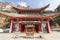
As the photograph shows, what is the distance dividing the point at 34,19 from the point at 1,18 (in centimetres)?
1597

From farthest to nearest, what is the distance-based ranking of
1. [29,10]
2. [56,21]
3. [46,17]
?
[56,21] → [29,10] → [46,17]

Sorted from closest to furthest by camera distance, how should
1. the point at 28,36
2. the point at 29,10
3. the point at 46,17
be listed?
the point at 28,36 < the point at 46,17 < the point at 29,10

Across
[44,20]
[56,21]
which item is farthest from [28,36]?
[56,21]

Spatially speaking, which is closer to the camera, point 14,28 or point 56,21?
point 14,28

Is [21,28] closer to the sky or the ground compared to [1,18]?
closer to the ground

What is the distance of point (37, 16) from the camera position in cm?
2325

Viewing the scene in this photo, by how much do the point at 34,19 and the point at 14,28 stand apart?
14.2 feet

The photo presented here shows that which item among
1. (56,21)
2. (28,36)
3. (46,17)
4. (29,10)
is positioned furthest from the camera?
(56,21)

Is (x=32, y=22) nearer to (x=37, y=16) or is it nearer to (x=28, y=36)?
(x=37, y=16)

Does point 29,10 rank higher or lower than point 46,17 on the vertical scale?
higher

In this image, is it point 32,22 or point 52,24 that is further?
point 52,24

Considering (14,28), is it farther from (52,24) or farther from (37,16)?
(52,24)

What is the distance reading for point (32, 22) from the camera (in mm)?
23250

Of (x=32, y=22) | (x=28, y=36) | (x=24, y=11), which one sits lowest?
(x=28, y=36)
